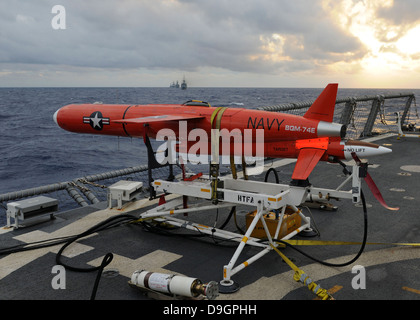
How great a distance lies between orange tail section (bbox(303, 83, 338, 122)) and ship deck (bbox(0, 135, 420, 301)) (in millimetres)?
3073

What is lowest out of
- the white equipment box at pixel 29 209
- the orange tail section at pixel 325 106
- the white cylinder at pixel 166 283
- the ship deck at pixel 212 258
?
the ship deck at pixel 212 258

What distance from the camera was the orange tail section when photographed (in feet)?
26.8

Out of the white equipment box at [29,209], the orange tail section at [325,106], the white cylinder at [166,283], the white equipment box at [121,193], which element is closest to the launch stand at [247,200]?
the white cylinder at [166,283]

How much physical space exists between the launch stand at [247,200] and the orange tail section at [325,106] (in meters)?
1.39

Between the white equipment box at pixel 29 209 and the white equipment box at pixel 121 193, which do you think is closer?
the white equipment box at pixel 29 209

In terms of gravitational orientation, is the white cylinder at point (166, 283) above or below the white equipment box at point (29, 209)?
below

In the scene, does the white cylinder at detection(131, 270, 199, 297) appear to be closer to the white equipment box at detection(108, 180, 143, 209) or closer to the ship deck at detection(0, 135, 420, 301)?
the ship deck at detection(0, 135, 420, 301)

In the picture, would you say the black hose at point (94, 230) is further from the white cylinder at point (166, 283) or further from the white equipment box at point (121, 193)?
the white cylinder at point (166, 283)

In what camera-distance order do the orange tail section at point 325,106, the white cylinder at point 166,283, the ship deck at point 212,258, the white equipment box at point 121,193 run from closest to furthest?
the white cylinder at point 166,283
the ship deck at point 212,258
the orange tail section at point 325,106
the white equipment box at point 121,193

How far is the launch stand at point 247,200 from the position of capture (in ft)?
25.0

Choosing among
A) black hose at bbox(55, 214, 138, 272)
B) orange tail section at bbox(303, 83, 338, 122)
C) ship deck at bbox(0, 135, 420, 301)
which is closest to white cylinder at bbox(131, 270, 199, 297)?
ship deck at bbox(0, 135, 420, 301)
